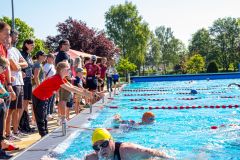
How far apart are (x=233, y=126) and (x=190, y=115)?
2.29m

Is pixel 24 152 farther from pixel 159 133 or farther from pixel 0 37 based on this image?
pixel 159 133

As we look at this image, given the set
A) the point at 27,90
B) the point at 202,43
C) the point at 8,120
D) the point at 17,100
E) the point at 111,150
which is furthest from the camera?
the point at 202,43

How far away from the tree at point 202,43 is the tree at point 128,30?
16606 mm

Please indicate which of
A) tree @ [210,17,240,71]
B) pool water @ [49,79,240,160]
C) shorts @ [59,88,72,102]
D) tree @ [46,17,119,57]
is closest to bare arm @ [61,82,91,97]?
pool water @ [49,79,240,160]

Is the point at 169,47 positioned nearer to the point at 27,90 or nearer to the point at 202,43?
the point at 202,43

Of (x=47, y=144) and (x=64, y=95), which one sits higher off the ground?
(x=64, y=95)

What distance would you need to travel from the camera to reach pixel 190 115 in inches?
389

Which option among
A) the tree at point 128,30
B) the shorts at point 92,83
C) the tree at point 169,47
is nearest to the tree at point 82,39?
the tree at point 128,30

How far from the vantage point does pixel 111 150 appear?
4164mm

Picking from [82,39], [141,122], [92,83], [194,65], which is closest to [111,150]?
[141,122]

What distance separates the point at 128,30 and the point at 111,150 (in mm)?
50611

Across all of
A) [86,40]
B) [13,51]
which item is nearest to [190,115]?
[13,51]

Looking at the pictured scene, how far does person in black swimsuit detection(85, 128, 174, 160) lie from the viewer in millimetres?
4090

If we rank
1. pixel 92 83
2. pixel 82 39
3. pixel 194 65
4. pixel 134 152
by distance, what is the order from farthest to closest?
pixel 194 65 → pixel 82 39 → pixel 92 83 → pixel 134 152
